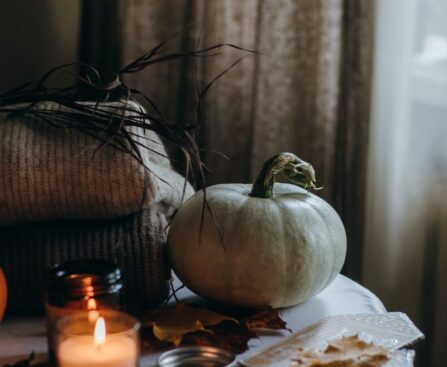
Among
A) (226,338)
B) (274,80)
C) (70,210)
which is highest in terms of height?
(274,80)

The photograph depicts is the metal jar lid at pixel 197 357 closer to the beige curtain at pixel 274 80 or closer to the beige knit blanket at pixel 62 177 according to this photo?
the beige knit blanket at pixel 62 177

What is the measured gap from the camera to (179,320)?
797 millimetres

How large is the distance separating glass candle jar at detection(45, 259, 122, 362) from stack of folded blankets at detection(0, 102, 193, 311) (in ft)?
0.40

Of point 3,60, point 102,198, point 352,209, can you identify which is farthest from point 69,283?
point 3,60

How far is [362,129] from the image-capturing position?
156 centimetres

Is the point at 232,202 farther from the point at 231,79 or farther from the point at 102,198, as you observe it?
the point at 231,79

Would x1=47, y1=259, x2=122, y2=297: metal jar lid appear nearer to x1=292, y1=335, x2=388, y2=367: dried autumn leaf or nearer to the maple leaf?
the maple leaf

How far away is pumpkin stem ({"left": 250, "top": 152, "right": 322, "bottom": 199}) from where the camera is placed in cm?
84

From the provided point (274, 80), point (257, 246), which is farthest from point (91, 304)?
point (274, 80)

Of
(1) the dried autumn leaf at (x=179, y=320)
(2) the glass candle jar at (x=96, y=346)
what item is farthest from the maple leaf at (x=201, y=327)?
(2) the glass candle jar at (x=96, y=346)

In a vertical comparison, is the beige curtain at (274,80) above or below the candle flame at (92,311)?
above

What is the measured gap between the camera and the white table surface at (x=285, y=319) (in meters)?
0.75

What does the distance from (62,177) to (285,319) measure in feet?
1.06

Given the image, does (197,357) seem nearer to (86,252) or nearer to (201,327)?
(201,327)
